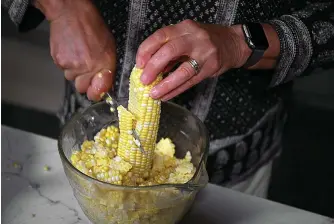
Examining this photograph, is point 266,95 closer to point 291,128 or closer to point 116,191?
point 116,191

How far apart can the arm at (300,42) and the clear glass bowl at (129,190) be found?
204 mm

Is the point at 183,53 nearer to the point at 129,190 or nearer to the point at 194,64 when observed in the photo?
the point at 194,64

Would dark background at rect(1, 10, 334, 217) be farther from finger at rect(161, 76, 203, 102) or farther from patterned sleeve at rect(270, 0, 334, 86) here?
finger at rect(161, 76, 203, 102)

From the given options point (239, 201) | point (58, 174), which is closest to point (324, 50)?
point (239, 201)

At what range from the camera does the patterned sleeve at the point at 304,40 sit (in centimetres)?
93

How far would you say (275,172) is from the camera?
80.7 inches

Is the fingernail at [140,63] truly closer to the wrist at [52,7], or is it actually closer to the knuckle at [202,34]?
the knuckle at [202,34]

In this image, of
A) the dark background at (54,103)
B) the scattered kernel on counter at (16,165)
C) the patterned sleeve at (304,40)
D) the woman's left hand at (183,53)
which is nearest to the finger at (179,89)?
the woman's left hand at (183,53)

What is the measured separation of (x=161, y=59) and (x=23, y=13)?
0.36m

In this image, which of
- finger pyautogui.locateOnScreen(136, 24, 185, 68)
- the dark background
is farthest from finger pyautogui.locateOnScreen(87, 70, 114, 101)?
the dark background

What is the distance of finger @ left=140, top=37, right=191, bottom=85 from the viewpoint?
29.9 inches

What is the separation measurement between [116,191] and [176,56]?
0.73 feet

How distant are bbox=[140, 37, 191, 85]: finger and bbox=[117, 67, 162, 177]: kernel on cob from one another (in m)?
0.02

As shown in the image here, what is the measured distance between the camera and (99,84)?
0.88 metres
